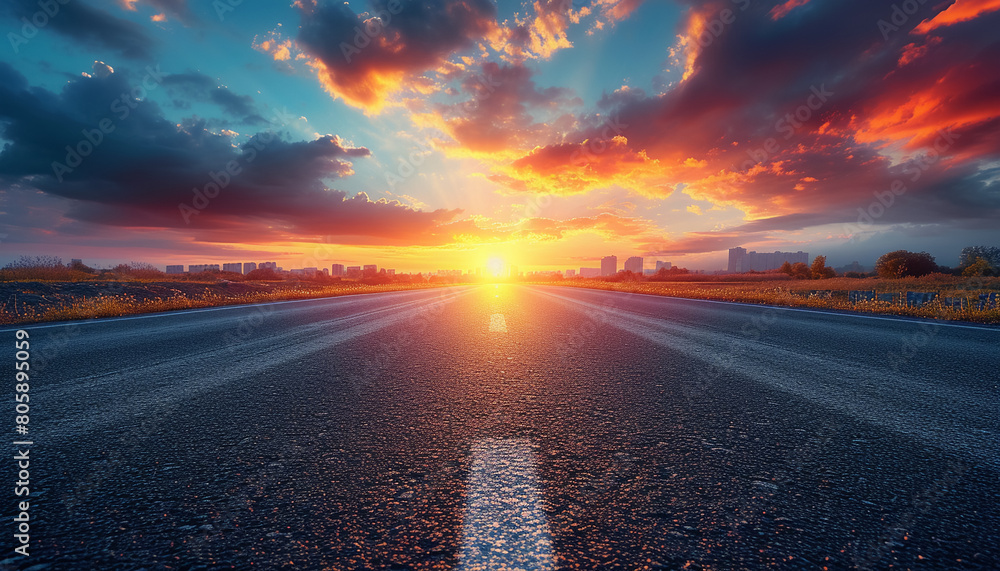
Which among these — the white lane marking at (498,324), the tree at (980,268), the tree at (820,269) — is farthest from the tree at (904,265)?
the white lane marking at (498,324)

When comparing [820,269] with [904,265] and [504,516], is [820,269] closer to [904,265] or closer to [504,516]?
[904,265]

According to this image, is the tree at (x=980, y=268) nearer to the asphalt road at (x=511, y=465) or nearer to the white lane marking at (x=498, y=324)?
the white lane marking at (x=498, y=324)

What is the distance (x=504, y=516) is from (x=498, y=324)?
6.90m

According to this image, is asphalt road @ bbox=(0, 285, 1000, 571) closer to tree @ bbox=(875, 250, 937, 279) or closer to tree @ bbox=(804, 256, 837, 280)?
tree @ bbox=(875, 250, 937, 279)

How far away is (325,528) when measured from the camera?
1.46 m

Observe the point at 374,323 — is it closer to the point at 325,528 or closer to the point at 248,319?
the point at 248,319

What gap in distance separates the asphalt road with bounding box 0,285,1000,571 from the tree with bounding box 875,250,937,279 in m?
80.3

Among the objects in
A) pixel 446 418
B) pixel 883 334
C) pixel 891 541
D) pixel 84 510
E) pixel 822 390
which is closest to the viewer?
pixel 891 541

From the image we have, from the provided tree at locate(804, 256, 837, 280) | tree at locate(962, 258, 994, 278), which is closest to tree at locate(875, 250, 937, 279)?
tree at locate(962, 258, 994, 278)

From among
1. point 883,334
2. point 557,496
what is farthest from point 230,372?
point 883,334

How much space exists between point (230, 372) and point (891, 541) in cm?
495

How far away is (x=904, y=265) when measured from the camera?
6300 cm

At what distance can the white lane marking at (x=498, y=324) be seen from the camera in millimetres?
7518

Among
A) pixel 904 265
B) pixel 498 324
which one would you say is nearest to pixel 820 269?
pixel 904 265
